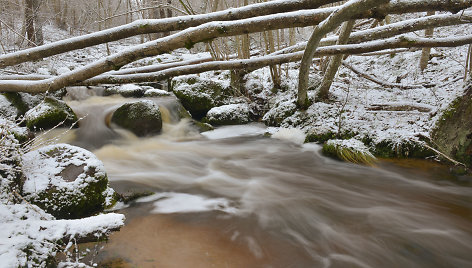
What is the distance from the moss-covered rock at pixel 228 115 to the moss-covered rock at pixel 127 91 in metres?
3.22

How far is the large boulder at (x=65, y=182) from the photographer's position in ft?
8.72

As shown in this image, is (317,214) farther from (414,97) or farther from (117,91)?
(117,91)

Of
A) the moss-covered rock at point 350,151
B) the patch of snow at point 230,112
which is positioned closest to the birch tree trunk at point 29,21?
the patch of snow at point 230,112

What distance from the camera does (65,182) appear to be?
284 centimetres

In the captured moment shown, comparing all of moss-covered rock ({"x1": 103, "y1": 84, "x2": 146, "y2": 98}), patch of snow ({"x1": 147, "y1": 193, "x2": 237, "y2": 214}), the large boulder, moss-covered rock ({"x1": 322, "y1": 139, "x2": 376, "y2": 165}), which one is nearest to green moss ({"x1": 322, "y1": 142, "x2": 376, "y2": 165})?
Result: moss-covered rock ({"x1": 322, "y1": 139, "x2": 376, "y2": 165})

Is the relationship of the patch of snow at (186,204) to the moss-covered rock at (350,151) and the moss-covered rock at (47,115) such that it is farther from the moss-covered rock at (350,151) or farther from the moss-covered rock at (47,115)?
the moss-covered rock at (47,115)

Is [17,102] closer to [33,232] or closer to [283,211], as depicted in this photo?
[33,232]

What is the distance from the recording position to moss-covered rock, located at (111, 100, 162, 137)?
22.7 feet

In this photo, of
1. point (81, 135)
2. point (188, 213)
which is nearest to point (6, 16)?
point (81, 135)

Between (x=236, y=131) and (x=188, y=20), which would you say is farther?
(x=236, y=131)

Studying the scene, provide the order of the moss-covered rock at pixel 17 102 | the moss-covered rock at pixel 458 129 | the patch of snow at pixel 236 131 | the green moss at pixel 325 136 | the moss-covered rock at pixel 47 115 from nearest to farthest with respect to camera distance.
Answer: the moss-covered rock at pixel 458 129
the green moss at pixel 325 136
the moss-covered rock at pixel 47 115
the moss-covered rock at pixel 17 102
the patch of snow at pixel 236 131

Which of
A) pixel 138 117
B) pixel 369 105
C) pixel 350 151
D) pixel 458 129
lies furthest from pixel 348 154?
pixel 138 117

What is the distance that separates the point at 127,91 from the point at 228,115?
14.0ft

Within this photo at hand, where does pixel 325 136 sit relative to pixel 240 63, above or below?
below
